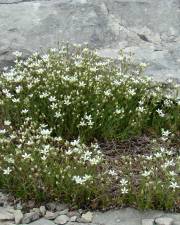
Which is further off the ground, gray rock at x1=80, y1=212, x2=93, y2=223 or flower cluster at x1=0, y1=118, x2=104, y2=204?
flower cluster at x1=0, y1=118, x2=104, y2=204

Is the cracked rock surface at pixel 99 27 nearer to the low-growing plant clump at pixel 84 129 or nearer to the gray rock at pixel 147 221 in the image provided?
the low-growing plant clump at pixel 84 129

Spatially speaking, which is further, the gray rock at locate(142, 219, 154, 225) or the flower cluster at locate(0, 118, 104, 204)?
the flower cluster at locate(0, 118, 104, 204)

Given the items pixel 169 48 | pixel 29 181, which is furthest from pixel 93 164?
pixel 169 48

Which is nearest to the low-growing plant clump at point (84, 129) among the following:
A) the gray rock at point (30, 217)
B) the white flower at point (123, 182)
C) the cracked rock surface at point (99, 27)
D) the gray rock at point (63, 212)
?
the white flower at point (123, 182)

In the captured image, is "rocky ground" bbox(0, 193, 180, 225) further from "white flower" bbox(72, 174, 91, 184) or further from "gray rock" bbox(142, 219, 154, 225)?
"white flower" bbox(72, 174, 91, 184)

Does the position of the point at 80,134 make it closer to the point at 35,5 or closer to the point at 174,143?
the point at 174,143

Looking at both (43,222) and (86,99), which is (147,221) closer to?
(43,222)

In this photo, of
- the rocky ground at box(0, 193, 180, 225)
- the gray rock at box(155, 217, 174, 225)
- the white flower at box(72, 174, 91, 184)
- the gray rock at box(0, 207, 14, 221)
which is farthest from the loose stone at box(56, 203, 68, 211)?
the gray rock at box(155, 217, 174, 225)

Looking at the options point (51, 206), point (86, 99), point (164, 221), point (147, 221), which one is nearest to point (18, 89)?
point (86, 99)
